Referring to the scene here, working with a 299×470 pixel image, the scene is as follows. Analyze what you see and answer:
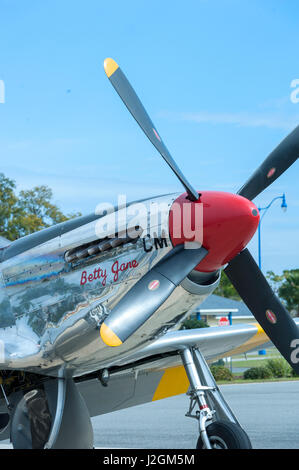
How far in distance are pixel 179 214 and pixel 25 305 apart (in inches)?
74.2

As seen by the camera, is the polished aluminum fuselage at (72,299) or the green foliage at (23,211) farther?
the green foliage at (23,211)

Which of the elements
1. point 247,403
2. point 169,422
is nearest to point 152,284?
A: point 169,422

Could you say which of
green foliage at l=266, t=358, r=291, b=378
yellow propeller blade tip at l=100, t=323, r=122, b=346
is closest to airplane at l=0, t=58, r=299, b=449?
yellow propeller blade tip at l=100, t=323, r=122, b=346

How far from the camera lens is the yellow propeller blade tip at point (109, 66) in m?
5.91

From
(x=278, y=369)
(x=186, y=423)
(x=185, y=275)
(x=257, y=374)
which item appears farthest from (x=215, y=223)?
(x=278, y=369)

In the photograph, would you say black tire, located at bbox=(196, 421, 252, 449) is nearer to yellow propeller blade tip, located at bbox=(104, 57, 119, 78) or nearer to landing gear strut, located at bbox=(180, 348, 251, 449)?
landing gear strut, located at bbox=(180, 348, 251, 449)

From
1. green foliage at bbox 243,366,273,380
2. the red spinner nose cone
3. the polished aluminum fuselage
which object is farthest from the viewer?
green foliage at bbox 243,366,273,380

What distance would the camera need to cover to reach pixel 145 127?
563 cm

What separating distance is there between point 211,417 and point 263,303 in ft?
3.77

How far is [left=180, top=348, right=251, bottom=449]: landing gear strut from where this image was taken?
19.3 ft

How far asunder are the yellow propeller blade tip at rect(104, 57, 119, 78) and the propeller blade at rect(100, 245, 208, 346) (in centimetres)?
172

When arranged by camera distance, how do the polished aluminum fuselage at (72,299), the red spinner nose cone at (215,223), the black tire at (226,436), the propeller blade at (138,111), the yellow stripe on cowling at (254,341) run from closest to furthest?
1. the red spinner nose cone at (215,223)
2. the propeller blade at (138,111)
3. the polished aluminum fuselage at (72,299)
4. the black tire at (226,436)
5. the yellow stripe on cowling at (254,341)

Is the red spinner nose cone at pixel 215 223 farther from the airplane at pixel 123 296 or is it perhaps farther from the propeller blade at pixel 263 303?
the propeller blade at pixel 263 303

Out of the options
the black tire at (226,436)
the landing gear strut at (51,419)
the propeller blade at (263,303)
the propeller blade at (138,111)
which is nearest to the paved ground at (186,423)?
the landing gear strut at (51,419)
